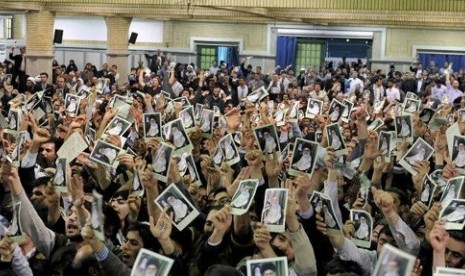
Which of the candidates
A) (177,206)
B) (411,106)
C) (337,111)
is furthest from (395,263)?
(411,106)

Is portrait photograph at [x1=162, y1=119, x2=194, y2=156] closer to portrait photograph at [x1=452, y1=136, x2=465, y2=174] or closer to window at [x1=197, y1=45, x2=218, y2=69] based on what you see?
portrait photograph at [x1=452, y1=136, x2=465, y2=174]

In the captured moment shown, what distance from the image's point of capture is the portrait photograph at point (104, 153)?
7.70 m

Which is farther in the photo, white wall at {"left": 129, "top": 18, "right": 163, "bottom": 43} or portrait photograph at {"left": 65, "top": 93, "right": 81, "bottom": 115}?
white wall at {"left": 129, "top": 18, "right": 163, "bottom": 43}

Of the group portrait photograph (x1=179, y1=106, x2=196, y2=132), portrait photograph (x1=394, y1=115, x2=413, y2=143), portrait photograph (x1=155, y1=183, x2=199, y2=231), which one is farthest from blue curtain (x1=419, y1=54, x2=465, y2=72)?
portrait photograph (x1=155, y1=183, x2=199, y2=231)

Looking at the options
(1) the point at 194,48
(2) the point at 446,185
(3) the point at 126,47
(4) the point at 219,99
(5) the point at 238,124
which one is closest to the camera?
(2) the point at 446,185

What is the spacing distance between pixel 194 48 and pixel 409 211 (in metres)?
29.4

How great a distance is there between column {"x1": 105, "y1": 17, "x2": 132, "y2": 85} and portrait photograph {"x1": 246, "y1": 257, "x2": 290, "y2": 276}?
2227 centimetres

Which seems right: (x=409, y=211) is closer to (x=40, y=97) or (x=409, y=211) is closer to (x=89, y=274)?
(x=89, y=274)

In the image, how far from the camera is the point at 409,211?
686 centimetres

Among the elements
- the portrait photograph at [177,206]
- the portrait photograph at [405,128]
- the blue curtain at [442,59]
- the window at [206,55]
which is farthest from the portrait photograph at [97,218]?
the window at [206,55]

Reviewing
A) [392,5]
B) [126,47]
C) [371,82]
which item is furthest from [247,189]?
[126,47]

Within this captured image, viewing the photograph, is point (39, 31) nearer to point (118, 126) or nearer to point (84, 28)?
point (84, 28)

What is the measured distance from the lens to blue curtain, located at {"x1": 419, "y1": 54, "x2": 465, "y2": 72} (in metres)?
33.5

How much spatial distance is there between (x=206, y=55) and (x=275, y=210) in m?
30.6
